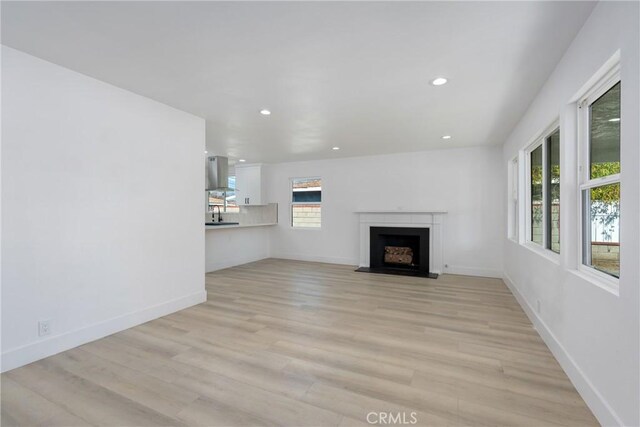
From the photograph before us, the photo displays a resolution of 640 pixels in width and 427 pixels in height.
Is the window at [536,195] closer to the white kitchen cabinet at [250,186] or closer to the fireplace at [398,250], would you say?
the fireplace at [398,250]

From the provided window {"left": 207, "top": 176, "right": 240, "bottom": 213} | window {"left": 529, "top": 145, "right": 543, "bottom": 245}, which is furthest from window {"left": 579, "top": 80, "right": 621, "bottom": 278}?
window {"left": 207, "top": 176, "right": 240, "bottom": 213}

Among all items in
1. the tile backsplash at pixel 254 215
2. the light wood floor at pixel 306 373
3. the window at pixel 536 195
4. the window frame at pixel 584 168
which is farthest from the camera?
the tile backsplash at pixel 254 215

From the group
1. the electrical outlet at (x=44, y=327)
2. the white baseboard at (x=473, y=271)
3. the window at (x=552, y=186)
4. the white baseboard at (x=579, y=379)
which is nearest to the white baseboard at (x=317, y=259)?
the white baseboard at (x=473, y=271)

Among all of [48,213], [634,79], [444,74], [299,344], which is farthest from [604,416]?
[48,213]

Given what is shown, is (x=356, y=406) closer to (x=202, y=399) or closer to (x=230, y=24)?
(x=202, y=399)

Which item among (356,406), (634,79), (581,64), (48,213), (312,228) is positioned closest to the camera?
(634,79)

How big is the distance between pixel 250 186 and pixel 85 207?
189 inches

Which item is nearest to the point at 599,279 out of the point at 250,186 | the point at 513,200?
the point at 513,200

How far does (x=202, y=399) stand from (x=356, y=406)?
0.98 meters

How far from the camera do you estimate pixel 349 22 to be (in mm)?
1929

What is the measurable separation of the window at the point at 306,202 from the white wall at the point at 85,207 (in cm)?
378

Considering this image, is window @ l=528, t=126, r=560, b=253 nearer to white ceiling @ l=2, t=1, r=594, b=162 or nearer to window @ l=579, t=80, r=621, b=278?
white ceiling @ l=2, t=1, r=594, b=162
